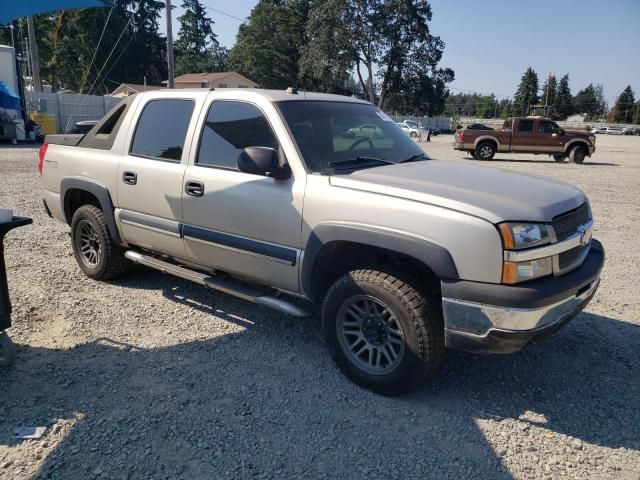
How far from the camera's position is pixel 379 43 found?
49469mm

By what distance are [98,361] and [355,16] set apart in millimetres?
50228

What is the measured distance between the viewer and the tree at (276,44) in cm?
6588

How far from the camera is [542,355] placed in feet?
12.5

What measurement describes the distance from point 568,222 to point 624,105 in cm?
13607

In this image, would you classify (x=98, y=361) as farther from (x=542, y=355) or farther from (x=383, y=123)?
(x=542, y=355)

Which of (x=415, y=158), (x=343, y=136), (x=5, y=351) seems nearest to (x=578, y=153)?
(x=415, y=158)

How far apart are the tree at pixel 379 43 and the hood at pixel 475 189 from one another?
4874cm

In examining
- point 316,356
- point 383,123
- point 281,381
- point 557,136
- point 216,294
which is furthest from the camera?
point 557,136

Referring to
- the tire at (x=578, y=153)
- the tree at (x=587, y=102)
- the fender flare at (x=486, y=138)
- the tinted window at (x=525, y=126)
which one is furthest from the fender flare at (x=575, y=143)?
the tree at (x=587, y=102)

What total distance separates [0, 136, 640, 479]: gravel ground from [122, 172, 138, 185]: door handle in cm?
113

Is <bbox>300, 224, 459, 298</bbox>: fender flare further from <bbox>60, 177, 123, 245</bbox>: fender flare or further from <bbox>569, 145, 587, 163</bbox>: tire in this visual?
<bbox>569, 145, 587, 163</bbox>: tire

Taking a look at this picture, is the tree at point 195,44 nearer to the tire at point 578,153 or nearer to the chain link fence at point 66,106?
the chain link fence at point 66,106

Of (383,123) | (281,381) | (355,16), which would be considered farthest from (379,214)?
(355,16)

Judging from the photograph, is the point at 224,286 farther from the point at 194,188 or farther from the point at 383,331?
the point at 383,331
